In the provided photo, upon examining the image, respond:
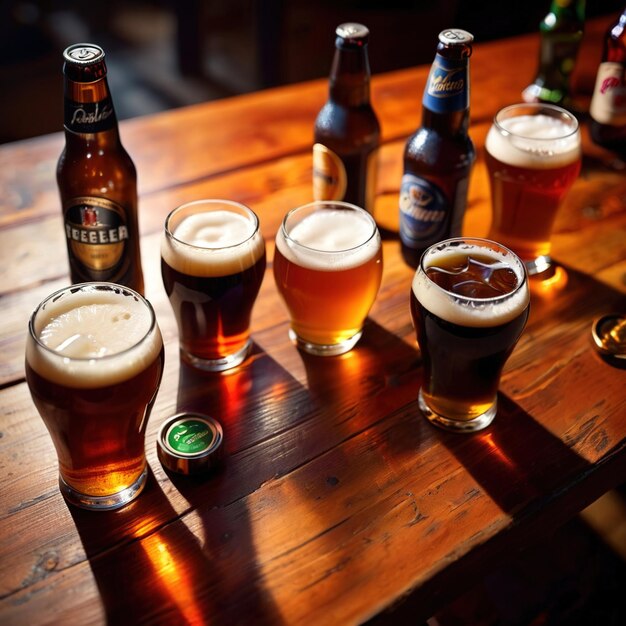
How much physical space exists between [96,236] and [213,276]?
9.6 inches

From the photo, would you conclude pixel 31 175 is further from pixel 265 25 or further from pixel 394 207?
pixel 265 25

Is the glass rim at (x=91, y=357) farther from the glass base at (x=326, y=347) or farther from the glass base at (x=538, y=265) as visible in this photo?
the glass base at (x=538, y=265)

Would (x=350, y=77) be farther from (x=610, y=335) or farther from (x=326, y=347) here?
(x=610, y=335)

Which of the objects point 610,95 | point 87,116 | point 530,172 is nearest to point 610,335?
point 530,172

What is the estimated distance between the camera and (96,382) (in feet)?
3.16

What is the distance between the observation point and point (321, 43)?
4336mm

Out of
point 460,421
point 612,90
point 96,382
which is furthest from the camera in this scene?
point 612,90

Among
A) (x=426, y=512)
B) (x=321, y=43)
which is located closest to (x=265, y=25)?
(x=321, y=43)

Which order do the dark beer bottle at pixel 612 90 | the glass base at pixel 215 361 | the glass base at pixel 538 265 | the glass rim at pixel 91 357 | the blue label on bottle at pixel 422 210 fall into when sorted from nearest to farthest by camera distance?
the glass rim at pixel 91 357 → the glass base at pixel 215 361 → the blue label on bottle at pixel 422 210 → the glass base at pixel 538 265 → the dark beer bottle at pixel 612 90

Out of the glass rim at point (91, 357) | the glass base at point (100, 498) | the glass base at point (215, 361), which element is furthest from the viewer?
the glass base at point (215, 361)

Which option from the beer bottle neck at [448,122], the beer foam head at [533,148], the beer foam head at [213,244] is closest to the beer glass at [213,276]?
the beer foam head at [213,244]

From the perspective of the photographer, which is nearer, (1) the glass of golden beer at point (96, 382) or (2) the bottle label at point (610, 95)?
(1) the glass of golden beer at point (96, 382)

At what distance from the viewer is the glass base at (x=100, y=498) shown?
108 cm

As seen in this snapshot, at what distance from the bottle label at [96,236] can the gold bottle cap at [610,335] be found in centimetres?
87
